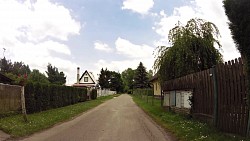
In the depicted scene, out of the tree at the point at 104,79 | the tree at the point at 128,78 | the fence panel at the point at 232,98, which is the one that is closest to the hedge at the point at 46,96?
the fence panel at the point at 232,98

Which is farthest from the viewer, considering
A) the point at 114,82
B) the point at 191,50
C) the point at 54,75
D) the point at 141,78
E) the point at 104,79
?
the point at 114,82

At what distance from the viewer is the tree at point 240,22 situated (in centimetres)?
816

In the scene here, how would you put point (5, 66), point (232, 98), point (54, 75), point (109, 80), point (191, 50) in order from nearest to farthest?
point (232, 98) → point (191, 50) → point (5, 66) → point (54, 75) → point (109, 80)

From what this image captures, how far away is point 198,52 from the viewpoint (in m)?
24.9

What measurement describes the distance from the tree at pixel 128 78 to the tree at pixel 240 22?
534ft

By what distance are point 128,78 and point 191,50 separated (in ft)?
520

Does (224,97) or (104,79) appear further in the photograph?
(104,79)

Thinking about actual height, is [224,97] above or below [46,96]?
above

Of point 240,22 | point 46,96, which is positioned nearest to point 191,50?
point 46,96

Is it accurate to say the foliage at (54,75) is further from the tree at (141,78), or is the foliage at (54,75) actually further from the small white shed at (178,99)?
the small white shed at (178,99)

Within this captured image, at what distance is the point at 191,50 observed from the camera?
25.1m

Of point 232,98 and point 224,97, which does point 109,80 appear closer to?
point 224,97

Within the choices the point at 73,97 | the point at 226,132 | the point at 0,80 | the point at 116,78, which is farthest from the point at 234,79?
the point at 116,78

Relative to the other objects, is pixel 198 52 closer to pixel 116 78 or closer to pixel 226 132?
pixel 226 132
